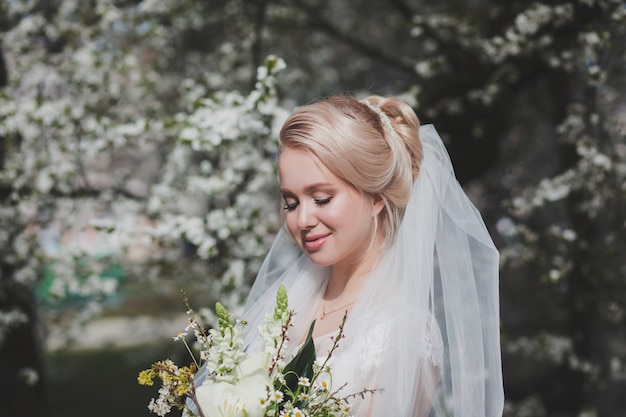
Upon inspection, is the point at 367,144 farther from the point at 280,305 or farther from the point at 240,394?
the point at 240,394

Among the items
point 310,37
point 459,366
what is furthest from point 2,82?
point 459,366

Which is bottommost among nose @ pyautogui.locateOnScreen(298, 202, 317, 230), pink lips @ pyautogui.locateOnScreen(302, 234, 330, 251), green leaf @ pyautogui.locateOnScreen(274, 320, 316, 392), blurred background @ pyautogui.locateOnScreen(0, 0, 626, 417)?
green leaf @ pyautogui.locateOnScreen(274, 320, 316, 392)

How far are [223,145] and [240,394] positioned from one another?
2.08m

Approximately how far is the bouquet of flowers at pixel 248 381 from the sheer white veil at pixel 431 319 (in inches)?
6.9

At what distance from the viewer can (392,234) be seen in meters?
2.18

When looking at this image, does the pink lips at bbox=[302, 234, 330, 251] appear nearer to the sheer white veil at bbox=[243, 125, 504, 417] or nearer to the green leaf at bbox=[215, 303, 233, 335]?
the sheer white veil at bbox=[243, 125, 504, 417]

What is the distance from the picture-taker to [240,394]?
5.39ft

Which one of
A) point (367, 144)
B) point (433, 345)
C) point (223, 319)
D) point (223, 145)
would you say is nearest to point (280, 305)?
point (223, 319)

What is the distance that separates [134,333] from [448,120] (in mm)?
5098

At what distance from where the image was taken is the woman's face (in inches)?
80.2

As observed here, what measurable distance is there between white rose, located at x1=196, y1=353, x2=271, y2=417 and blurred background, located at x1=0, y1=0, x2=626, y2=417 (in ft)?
5.34

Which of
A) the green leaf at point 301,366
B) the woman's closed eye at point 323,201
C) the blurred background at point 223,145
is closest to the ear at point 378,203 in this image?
the woman's closed eye at point 323,201

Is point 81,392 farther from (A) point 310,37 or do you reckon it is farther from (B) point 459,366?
(B) point 459,366

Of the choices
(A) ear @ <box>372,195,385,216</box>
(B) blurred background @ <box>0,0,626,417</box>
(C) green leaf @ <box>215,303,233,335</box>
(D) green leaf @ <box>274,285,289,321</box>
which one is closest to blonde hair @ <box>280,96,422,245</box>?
(A) ear @ <box>372,195,385,216</box>
